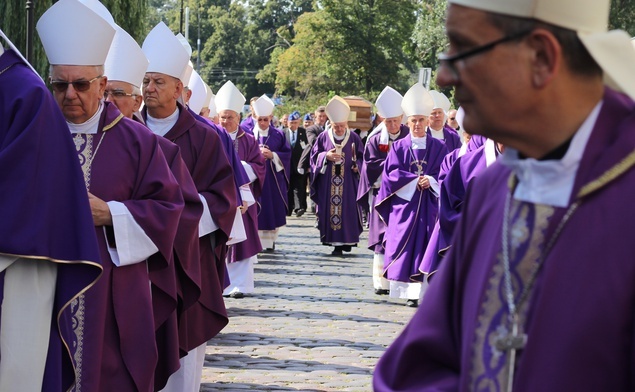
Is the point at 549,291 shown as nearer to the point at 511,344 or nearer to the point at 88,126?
the point at 511,344

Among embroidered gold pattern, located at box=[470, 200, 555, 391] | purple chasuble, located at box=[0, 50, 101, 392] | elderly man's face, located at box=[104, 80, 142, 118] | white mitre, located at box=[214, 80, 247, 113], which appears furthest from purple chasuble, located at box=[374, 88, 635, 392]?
white mitre, located at box=[214, 80, 247, 113]

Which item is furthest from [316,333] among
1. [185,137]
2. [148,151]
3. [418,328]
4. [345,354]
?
[418,328]

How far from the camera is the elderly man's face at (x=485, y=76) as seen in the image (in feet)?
7.54

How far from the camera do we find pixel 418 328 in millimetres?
2639

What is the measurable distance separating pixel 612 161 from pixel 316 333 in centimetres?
821

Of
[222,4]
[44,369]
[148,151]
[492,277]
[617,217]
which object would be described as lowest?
[222,4]

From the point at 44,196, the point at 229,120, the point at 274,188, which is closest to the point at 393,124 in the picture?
the point at 229,120

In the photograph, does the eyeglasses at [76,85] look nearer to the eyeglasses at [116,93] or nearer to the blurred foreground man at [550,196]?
the eyeglasses at [116,93]

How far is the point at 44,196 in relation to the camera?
4.63 metres

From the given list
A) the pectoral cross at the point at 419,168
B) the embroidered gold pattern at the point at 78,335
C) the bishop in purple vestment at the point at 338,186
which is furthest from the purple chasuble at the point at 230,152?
the bishop in purple vestment at the point at 338,186

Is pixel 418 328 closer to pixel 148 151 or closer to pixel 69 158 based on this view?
pixel 69 158

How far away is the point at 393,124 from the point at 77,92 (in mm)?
9484

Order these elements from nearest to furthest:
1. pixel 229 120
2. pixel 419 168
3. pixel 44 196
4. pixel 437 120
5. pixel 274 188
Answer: pixel 44 196 → pixel 419 168 → pixel 229 120 → pixel 437 120 → pixel 274 188

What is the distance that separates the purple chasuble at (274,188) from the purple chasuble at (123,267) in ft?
34.8
